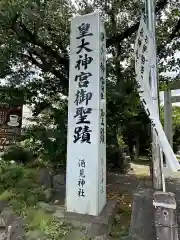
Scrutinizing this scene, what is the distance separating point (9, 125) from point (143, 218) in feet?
14.9

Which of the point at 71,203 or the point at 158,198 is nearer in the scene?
the point at 158,198

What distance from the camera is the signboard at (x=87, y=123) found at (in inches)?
148

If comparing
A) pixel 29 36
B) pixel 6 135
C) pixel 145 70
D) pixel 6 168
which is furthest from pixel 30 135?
pixel 145 70

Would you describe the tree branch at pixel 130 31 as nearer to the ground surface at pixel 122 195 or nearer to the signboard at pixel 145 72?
the signboard at pixel 145 72

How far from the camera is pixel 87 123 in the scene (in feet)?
12.7

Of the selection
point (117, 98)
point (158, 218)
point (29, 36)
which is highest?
point (29, 36)

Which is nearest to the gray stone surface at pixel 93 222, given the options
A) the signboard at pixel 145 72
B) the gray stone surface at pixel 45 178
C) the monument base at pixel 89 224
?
the monument base at pixel 89 224

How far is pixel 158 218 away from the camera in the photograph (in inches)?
108

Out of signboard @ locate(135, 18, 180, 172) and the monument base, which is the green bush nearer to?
the monument base

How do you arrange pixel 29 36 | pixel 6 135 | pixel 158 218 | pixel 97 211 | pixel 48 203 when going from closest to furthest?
Result: 1. pixel 158 218
2. pixel 97 211
3. pixel 48 203
4. pixel 29 36
5. pixel 6 135

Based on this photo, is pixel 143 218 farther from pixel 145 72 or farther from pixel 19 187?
pixel 19 187

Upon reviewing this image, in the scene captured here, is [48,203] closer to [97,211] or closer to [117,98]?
[97,211]

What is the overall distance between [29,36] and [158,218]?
5.20 metres

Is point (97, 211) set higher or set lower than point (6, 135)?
lower
